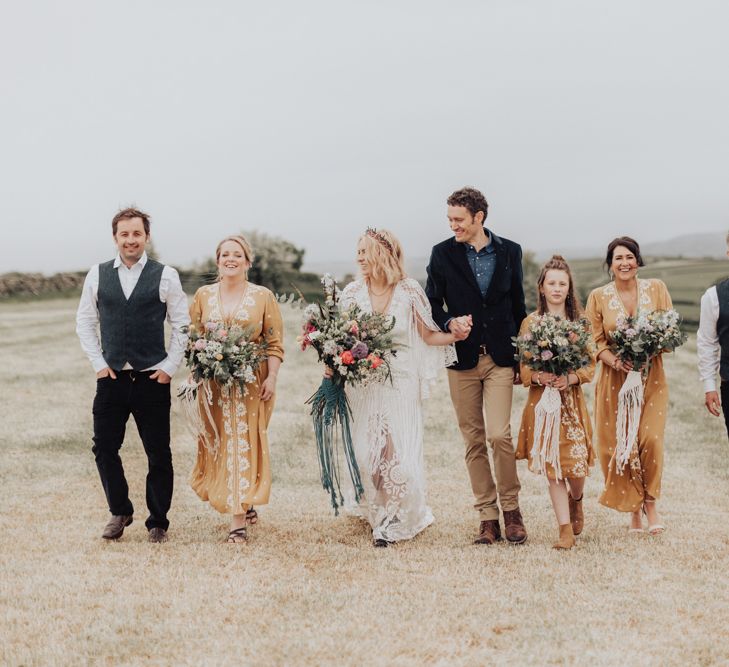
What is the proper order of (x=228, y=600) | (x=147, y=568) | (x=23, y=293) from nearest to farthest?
(x=228, y=600), (x=147, y=568), (x=23, y=293)

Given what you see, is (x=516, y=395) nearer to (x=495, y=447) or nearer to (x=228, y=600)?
(x=495, y=447)

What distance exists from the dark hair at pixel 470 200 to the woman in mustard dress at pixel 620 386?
4.08 ft

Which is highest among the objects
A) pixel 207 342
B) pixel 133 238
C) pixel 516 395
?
pixel 133 238

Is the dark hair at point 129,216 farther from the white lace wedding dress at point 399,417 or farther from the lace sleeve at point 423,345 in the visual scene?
the lace sleeve at point 423,345

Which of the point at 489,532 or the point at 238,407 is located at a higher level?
the point at 238,407

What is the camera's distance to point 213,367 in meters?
7.13

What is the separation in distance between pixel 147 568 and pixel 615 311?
4.42 meters

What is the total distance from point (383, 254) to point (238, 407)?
1.80 metres

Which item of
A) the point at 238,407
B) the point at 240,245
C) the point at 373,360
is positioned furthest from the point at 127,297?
the point at 373,360

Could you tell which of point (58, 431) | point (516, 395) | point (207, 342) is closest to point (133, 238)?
point (207, 342)

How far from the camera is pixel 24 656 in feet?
16.8

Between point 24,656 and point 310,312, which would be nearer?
point 24,656

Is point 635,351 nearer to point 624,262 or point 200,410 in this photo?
point 624,262

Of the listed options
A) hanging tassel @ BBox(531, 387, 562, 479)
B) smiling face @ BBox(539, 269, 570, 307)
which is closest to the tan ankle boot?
hanging tassel @ BBox(531, 387, 562, 479)
